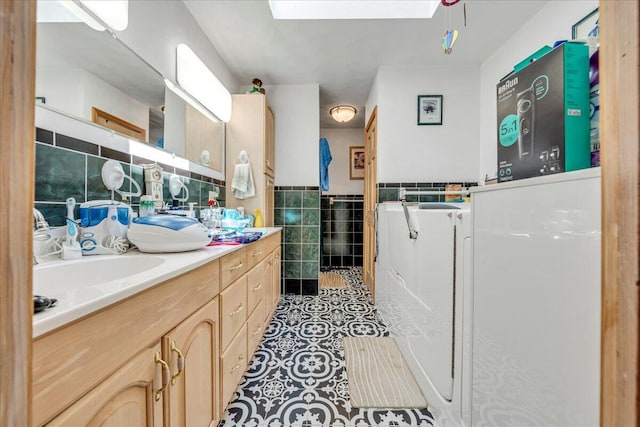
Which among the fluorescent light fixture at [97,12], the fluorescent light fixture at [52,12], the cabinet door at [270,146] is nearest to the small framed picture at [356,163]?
the cabinet door at [270,146]

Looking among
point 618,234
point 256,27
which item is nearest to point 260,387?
point 618,234

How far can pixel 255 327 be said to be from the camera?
1.61 metres

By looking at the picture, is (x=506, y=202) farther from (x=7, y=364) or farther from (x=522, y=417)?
(x=7, y=364)

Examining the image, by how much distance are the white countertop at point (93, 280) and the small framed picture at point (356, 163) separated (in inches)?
135

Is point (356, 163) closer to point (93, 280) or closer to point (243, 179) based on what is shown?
point (243, 179)

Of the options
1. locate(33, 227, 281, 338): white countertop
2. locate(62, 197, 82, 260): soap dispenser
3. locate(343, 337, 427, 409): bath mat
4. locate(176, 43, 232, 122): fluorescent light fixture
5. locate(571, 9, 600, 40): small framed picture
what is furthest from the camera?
locate(176, 43, 232, 122): fluorescent light fixture

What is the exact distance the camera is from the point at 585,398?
49cm

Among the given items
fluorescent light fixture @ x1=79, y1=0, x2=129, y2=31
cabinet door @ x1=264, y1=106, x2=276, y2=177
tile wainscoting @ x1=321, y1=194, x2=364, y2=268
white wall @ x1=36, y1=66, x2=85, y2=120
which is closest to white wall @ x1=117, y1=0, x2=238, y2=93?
fluorescent light fixture @ x1=79, y1=0, x2=129, y2=31

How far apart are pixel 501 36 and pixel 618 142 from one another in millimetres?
2618

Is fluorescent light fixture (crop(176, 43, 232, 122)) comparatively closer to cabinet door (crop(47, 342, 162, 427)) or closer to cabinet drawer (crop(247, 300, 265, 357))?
cabinet drawer (crop(247, 300, 265, 357))

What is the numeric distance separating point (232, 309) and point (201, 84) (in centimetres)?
172

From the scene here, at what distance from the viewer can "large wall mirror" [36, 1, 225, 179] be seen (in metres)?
0.93

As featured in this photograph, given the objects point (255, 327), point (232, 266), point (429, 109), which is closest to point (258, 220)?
point (255, 327)

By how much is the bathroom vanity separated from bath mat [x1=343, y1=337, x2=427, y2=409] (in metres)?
0.69
